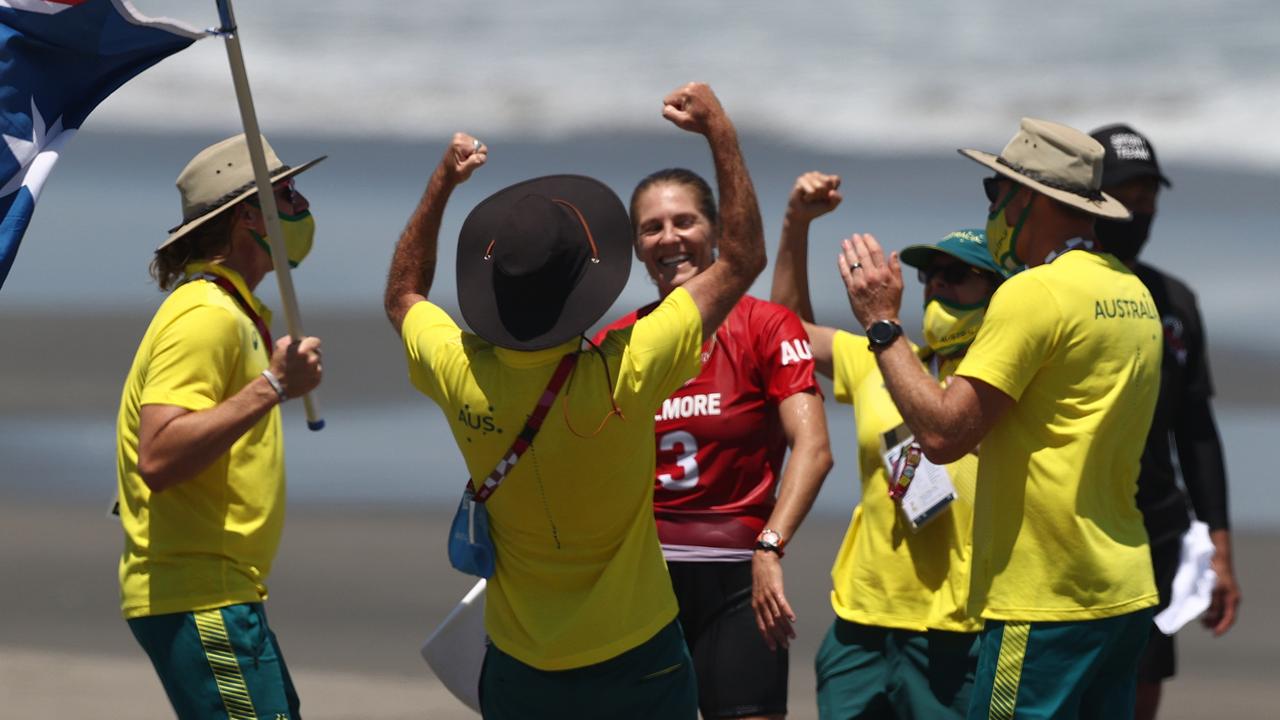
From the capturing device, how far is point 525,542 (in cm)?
380

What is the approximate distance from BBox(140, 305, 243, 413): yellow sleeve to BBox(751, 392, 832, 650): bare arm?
148 cm

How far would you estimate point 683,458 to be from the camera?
4902 mm

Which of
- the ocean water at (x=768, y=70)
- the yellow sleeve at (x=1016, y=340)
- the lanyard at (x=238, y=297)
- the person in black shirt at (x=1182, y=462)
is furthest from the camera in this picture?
the ocean water at (x=768, y=70)

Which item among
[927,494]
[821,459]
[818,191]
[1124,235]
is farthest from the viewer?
[1124,235]

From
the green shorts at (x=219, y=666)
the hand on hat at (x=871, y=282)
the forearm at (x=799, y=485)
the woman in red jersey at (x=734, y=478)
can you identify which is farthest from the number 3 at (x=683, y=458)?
the green shorts at (x=219, y=666)

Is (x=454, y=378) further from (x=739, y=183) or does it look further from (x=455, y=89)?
(x=455, y=89)

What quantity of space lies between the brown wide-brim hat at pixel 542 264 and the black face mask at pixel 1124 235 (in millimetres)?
1845

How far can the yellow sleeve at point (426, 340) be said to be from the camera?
381 centimetres

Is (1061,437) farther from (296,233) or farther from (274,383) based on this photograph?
(296,233)

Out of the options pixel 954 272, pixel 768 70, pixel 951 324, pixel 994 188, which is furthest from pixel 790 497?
pixel 768 70

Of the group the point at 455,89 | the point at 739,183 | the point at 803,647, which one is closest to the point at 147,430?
the point at 739,183

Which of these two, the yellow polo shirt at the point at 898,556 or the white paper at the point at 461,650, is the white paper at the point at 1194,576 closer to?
the yellow polo shirt at the point at 898,556

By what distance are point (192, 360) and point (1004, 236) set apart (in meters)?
1.94

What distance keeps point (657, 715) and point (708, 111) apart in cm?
131
